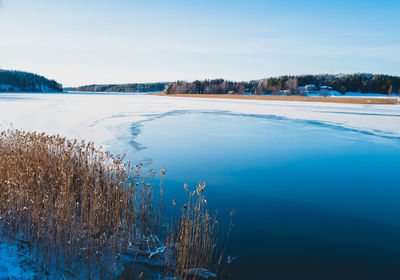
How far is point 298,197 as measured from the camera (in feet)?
20.7

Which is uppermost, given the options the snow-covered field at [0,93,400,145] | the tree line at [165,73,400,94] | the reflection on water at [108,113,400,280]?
the tree line at [165,73,400,94]

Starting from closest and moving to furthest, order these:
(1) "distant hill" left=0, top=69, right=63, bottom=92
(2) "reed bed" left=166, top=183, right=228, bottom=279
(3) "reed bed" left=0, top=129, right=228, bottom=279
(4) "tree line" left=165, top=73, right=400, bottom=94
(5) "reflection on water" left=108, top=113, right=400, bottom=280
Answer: (3) "reed bed" left=0, top=129, right=228, bottom=279, (2) "reed bed" left=166, top=183, right=228, bottom=279, (5) "reflection on water" left=108, top=113, right=400, bottom=280, (4) "tree line" left=165, top=73, right=400, bottom=94, (1) "distant hill" left=0, top=69, right=63, bottom=92

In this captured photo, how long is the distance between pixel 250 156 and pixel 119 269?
7123 millimetres

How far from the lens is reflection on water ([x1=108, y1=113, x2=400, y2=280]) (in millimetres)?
3992

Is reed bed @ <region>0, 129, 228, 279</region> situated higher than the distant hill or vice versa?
the distant hill

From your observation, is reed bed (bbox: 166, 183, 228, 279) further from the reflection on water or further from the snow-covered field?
the snow-covered field

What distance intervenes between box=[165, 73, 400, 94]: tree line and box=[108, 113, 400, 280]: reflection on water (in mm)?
77452

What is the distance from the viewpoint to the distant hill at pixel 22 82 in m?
115

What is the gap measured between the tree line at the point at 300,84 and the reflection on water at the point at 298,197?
7745cm

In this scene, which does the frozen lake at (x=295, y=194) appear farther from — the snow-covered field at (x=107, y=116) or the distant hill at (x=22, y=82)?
the distant hill at (x=22, y=82)

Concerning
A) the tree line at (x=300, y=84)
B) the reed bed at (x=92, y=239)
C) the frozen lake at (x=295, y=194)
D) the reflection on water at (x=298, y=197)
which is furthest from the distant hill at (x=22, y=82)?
the reed bed at (x=92, y=239)

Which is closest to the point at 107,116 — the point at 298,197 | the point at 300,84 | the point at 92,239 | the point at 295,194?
the point at 295,194

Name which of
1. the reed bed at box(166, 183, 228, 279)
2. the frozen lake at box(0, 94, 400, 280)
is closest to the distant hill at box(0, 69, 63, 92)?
the frozen lake at box(0, 94, 400, 280)

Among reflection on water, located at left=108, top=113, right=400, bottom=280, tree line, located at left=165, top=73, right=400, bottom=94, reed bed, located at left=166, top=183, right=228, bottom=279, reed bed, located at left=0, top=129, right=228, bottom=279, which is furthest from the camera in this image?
tree line, located at left=165, top=73, right=400, bottom=94
